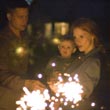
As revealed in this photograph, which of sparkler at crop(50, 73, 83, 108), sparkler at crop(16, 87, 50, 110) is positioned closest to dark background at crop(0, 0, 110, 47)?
sparkler at crop(50, 73, 83, 108)

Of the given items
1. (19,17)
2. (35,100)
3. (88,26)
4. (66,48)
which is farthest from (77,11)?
(35,100)

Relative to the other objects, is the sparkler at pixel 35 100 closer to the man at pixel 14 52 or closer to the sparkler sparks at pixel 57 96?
the sparkler sparks at pixel 57 96

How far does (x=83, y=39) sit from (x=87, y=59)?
0.12 m

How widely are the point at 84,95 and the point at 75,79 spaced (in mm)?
121

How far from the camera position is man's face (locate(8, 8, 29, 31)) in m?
3.16

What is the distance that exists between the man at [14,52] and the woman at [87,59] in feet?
1.01

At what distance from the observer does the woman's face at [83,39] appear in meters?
3.06

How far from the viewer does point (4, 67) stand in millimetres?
3162

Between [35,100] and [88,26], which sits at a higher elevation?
[88,26]

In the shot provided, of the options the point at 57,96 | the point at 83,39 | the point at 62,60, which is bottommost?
the point at 57,96

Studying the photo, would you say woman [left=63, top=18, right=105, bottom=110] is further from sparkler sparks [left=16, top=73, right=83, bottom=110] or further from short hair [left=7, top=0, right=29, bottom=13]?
short hair [left=7, top=0, right=29, bottom=13]

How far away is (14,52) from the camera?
126 inches

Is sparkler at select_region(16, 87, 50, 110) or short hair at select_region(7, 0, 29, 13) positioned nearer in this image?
sparkler at select_region(16, 87, 50, 110)

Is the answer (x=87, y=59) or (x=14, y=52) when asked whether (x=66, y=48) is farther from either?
(x=14, y=52)
